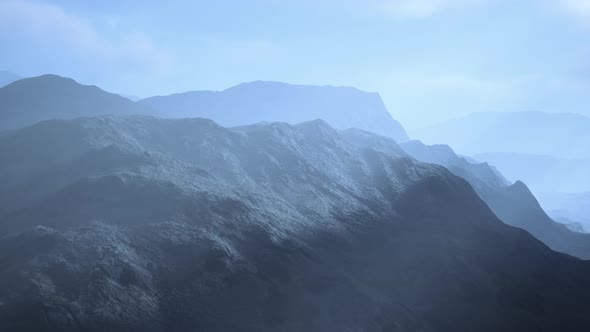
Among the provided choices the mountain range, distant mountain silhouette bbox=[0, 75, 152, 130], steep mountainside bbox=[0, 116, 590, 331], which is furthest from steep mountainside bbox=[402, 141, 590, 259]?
distant mountain silhouette bbox=[0, 75, 152, 130]

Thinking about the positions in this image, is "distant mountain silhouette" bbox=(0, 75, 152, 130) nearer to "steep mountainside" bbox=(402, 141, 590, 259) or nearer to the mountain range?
the mountain range

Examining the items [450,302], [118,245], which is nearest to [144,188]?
[118,245]

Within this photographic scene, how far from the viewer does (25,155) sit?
74188 mm

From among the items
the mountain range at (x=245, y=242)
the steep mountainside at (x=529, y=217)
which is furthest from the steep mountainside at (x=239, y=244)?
the steep mountainside at (x=529, y=217)

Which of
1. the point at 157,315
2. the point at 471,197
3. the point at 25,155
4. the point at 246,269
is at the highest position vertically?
the point at 471,197

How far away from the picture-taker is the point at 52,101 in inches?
5763

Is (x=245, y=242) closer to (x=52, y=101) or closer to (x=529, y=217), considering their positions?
(x=529, y=217)

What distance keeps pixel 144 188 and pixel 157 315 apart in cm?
2347

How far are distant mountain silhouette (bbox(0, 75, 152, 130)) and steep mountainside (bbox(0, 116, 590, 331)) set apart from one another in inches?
2396

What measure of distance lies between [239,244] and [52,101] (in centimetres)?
12232

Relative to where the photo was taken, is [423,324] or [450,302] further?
[450,302]

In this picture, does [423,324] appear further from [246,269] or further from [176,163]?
[176,163]

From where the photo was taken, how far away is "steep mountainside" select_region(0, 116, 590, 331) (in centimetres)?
4338

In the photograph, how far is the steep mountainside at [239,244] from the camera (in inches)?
1708
